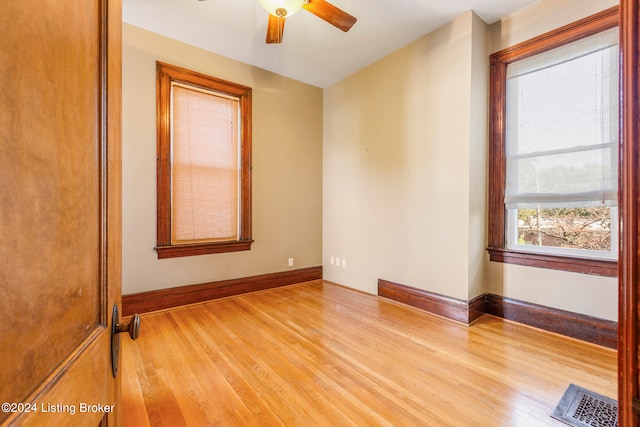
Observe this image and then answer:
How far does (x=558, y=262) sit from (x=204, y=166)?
377cm

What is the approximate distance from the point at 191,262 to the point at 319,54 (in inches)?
117

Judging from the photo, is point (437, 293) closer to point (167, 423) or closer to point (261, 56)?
point (167, 423)

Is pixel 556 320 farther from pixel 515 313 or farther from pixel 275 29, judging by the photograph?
pixel 275 29

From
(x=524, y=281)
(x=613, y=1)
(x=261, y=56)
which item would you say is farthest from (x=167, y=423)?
(x=613, y=1)

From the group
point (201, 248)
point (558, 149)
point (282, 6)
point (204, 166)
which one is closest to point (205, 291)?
point (201, 248)

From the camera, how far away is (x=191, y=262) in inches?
127

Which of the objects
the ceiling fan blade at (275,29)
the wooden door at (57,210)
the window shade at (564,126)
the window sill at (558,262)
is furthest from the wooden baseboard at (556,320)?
the ceiling fan blade at (275,29)

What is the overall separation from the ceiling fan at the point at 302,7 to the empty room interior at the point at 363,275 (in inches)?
14.9

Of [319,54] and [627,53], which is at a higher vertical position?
[319,54]

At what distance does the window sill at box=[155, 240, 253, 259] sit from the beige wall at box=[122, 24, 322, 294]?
0.06 m

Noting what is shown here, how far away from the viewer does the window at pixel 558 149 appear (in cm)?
220

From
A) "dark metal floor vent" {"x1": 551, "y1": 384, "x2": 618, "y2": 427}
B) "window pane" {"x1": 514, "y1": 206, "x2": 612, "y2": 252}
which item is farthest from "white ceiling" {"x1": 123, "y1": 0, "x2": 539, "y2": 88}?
"dark metal floor vent" {"x1": 551, "y1": 384, "x2": 618, "y2": 427}

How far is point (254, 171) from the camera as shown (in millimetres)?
3711

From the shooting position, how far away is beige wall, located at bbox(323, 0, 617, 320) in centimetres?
251
